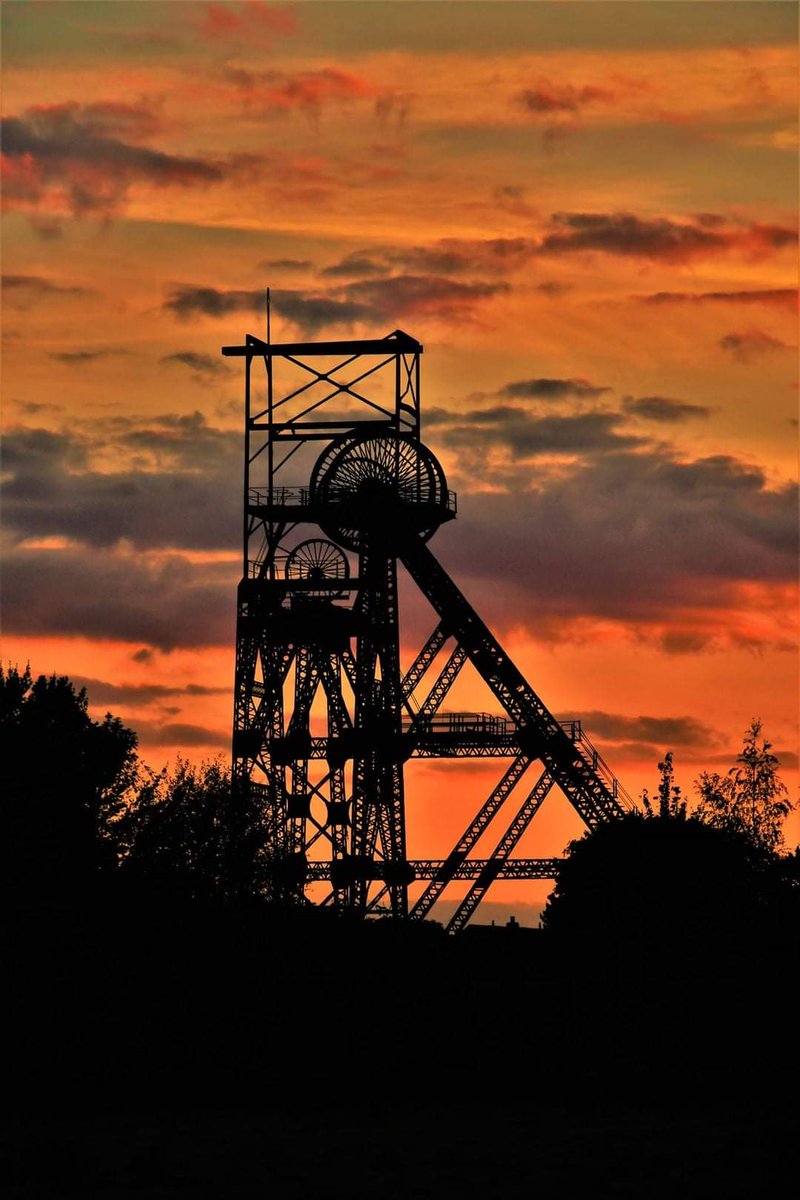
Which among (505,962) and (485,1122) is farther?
(505,962)

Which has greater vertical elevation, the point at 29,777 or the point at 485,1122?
the point at 29,777

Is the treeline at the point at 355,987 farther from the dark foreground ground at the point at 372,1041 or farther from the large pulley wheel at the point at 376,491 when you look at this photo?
the large pulley wheel at the point at 376,491

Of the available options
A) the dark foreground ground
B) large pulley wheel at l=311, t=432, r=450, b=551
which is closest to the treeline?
the dark foreground ground

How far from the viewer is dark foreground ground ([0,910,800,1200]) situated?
55.0 m

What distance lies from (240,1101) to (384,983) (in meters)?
8.41

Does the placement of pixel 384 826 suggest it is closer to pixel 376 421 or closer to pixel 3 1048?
pixel 376 421

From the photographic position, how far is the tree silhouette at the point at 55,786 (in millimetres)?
69688

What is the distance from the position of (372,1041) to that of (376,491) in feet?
107

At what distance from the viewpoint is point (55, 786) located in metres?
74.9

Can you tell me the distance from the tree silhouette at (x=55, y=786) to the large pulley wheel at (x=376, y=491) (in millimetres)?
13746

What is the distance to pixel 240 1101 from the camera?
60.7 meters

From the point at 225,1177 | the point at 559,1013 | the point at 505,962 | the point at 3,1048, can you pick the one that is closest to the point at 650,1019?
the point at 559,1013

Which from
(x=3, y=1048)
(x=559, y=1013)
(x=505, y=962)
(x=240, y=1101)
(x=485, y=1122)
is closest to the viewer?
(x=485, y=1122)

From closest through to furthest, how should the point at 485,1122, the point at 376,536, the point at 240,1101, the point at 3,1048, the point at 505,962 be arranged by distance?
the point at 485,1122, the point at 240,1101, the point at 3,1048, the point at 505,962, the point at 376,536
